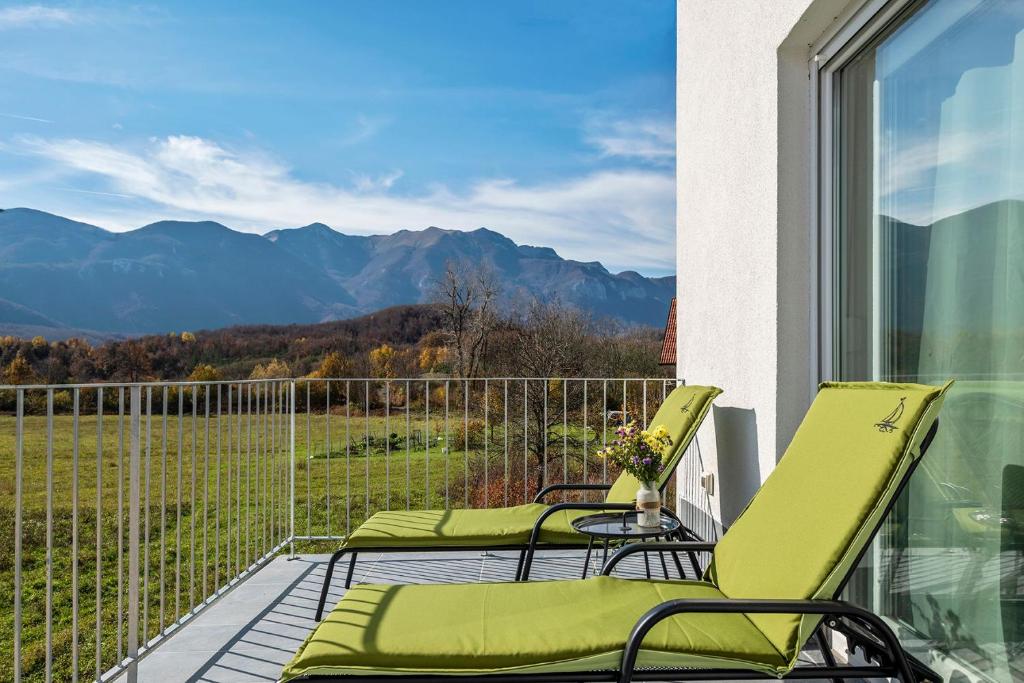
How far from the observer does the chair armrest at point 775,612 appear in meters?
1.50

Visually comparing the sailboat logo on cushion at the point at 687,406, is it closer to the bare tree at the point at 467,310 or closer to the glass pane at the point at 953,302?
the glass pane at the point at 953,302

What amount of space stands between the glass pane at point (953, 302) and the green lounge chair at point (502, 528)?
92cm

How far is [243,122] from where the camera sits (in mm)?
28875

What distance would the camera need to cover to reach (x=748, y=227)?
3197mm

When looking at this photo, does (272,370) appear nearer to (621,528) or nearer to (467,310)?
(467,310)

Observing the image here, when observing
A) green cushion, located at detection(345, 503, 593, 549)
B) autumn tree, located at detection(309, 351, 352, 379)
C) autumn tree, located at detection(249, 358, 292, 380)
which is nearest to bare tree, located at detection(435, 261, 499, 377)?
autumn tree, located at detection(309, 351, 352, 379)

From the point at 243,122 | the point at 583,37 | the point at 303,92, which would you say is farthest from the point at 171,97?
the point at 583,37

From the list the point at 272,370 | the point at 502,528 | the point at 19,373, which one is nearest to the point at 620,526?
the point at 502,528

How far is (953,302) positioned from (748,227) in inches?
53.3

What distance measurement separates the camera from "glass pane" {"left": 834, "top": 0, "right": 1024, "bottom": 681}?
1.70m

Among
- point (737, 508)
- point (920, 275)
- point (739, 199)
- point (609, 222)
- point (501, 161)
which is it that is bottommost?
point (737, 508)

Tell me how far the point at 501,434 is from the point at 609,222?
9.01 meters

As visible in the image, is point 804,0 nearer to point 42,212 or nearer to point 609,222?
point 609,222

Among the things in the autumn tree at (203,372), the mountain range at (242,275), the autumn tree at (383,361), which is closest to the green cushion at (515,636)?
the autumn tree at (383,361)
